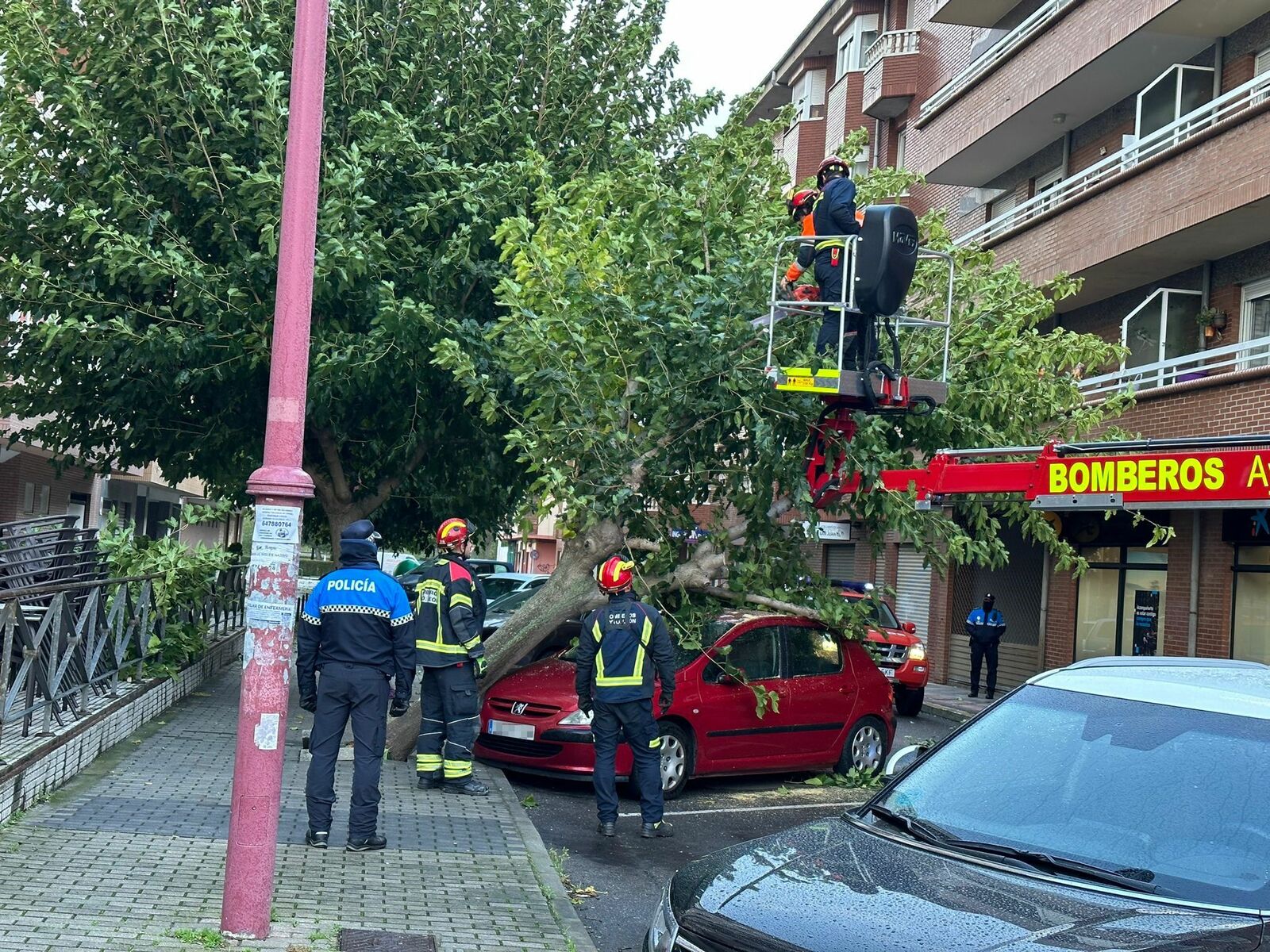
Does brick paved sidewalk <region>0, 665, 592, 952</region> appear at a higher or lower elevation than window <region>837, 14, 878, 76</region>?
lower

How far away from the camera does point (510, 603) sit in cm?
1886

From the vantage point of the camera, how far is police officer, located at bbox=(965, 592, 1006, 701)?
2119cm

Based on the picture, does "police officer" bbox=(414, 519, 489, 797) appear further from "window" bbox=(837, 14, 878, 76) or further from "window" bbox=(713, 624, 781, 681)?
"window" bbox=(837, 14, 878, 76)

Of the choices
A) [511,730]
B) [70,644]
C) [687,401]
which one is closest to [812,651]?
[687,401]

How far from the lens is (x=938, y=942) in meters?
3.19

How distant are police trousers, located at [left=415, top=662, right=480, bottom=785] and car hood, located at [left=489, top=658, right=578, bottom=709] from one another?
819 millimetres

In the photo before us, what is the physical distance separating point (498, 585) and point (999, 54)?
12.3 metres

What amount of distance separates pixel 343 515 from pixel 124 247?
5.13 metres

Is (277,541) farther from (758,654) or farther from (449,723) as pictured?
(758,654)

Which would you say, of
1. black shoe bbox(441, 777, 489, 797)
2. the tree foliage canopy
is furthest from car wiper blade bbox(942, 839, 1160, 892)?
the tree foliage canopy

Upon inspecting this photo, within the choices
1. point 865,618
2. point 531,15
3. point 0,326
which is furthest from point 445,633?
point 531,15

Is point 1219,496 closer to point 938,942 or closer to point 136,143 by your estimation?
point 938,942

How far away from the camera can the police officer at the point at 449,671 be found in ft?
31.1

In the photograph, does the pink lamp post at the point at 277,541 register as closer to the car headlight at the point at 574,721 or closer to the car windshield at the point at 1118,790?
the car windshield at the point at 1118,790
